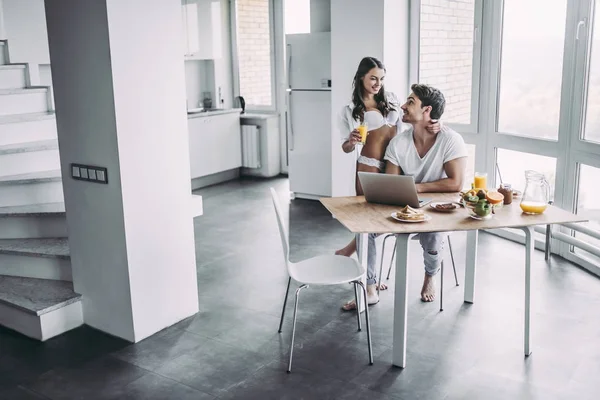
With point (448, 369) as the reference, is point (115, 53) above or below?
A: above

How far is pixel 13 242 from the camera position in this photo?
13.6 feet

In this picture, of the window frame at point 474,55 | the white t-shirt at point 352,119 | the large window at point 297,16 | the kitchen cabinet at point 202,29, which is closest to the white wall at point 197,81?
the kitchen cabinet at point 202,29

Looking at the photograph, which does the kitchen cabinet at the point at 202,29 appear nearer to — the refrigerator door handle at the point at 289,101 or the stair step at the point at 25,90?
the refrigerator door handle at the point at 289,101

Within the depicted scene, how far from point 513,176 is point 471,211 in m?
2.33

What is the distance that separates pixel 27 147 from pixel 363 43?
3107 millimetres

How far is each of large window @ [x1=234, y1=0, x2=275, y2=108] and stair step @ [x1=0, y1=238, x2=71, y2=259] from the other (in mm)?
4746

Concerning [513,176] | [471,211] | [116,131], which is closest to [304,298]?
[471,211]

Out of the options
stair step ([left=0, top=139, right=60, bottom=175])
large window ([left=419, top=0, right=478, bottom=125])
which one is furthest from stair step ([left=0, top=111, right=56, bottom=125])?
large window ([left=419, top=0, right=478, bottom=125])

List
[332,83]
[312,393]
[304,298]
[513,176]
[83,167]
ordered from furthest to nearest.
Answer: [332,83], [513,176], [304,298], [83,167], [312,393]

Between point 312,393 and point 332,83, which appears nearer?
point 312,393

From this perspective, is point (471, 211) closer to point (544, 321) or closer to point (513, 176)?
point (544, 321)

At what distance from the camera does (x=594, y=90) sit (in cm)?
447

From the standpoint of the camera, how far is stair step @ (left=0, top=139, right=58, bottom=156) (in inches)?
180

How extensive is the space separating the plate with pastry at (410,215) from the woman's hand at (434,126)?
690 millimetres
